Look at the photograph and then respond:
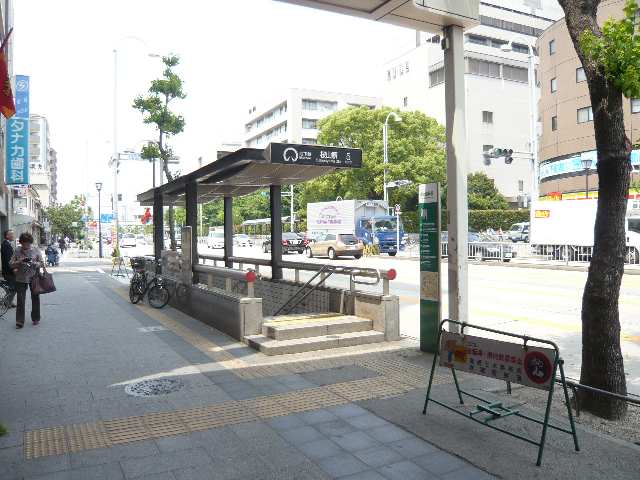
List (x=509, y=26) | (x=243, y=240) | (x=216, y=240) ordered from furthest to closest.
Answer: (x=509, y=26)
(x=243, y=240)
(x=216, y=240)

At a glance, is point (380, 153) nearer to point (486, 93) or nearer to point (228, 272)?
point (486, 93)

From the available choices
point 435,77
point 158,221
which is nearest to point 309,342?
point 158,221

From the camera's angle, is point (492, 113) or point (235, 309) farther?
point (492, 113)

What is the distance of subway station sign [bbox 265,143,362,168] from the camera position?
343 inches

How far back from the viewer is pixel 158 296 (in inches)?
496

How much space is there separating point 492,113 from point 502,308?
55.7m

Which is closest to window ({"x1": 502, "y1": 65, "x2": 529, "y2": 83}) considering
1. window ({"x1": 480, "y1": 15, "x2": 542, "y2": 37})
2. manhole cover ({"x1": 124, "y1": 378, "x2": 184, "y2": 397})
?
window ({"x1": 480, "y1": 15, "x2": 542, "y2": 37})

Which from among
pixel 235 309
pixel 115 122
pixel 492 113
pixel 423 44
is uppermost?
pixel 423 44

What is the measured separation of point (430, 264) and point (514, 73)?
66.2m

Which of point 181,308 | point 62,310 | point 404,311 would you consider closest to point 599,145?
point 404,311

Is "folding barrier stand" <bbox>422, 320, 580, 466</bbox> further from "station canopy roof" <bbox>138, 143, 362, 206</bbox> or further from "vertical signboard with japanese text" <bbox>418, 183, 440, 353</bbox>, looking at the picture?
"station canopy roof" <bbox>138, 143, 362, 206</bbox>

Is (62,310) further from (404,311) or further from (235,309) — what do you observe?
(404,311)

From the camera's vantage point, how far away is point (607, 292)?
496 cm

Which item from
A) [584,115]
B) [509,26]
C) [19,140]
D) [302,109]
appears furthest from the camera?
[302,109]
